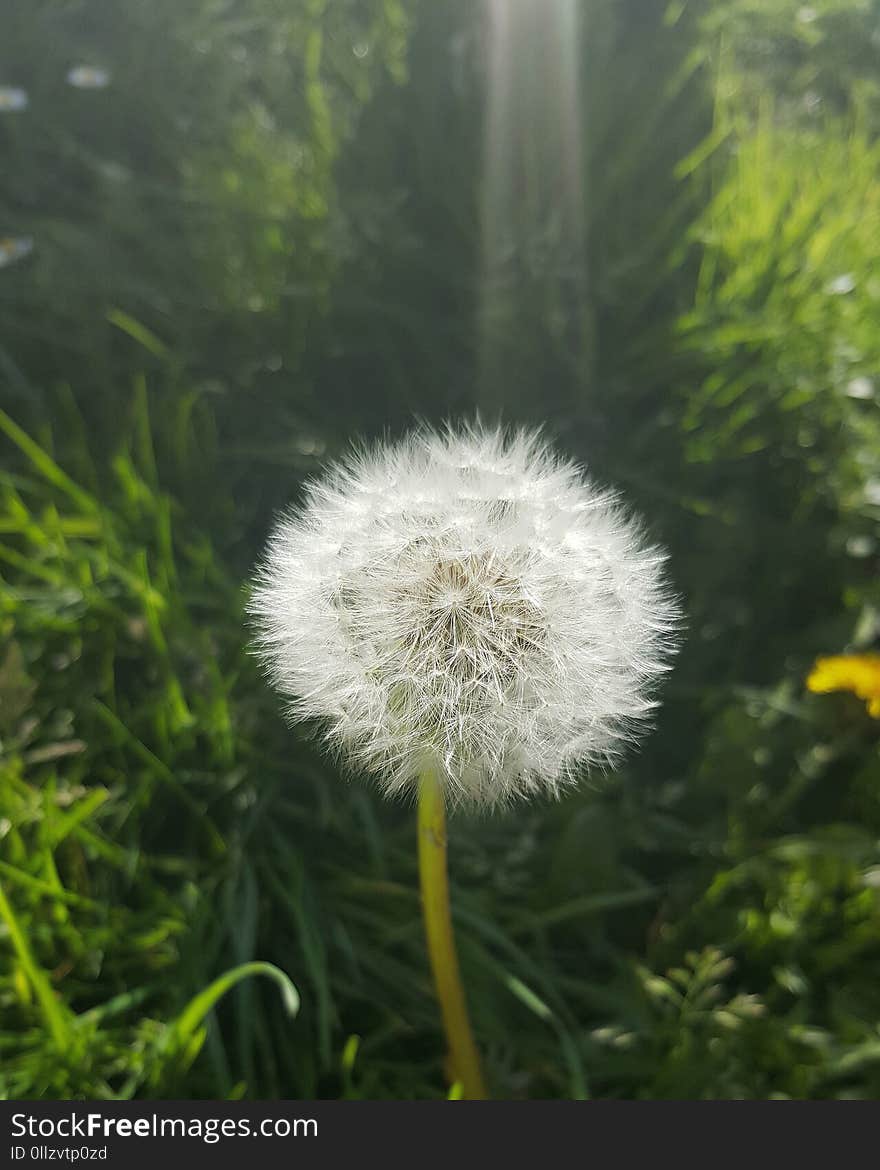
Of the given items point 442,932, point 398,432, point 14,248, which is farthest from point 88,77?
point 442,932

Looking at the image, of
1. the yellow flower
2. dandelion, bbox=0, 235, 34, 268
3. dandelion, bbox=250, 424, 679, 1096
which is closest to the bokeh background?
dandelion, bbox=0, 235, 34, 268

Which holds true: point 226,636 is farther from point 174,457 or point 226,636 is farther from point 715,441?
point 715,441

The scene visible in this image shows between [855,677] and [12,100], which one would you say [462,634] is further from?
[12,100]

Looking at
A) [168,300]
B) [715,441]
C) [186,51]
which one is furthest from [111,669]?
[186,51]

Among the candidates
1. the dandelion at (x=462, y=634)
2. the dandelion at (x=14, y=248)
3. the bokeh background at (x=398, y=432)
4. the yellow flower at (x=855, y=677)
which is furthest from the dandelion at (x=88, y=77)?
the yellow flower at (x=855, y=677)

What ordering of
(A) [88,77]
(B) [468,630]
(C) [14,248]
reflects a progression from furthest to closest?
(A) [88,77] → (C) [14,248] → (B) [468,630]

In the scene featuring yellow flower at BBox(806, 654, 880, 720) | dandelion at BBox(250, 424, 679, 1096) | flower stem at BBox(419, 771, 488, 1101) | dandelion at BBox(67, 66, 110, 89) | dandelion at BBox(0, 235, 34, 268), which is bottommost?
flower stem at BBox(419, 771, 488, 1101)

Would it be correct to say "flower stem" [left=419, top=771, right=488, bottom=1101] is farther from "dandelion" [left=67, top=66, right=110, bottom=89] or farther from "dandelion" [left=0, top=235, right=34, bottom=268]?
"dandelion" [left=67, top=66, right=110, bottom=89]
